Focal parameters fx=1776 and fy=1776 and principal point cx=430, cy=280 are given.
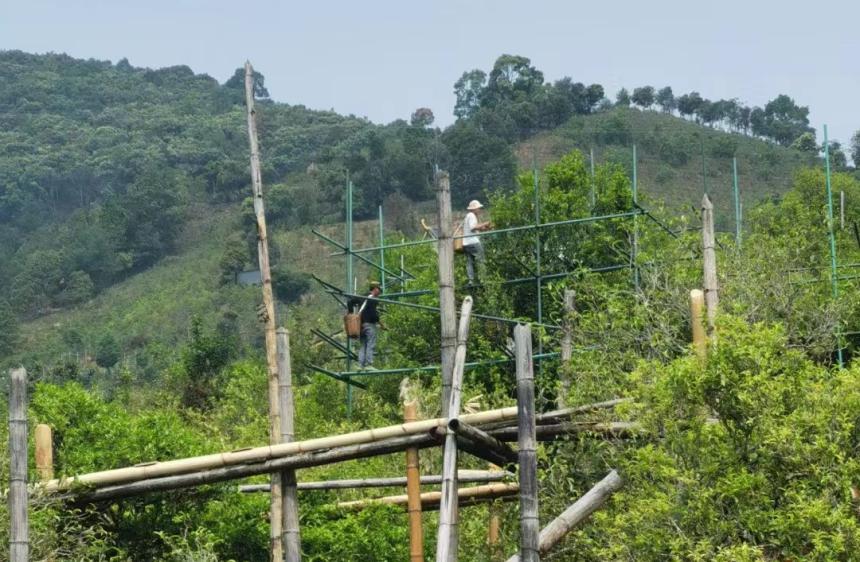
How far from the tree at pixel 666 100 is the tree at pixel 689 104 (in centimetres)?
47

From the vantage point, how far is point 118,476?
13.6m

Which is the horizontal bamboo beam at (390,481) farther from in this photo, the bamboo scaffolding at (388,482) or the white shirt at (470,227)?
the white shirt at (470,227)

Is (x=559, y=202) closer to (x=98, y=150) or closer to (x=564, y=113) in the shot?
(x=564, y=113)

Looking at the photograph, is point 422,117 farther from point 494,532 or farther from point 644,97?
point 494,532

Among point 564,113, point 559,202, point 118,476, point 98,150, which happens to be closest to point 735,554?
point 118,476

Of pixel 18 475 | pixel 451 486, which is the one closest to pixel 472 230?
pixel 451 486

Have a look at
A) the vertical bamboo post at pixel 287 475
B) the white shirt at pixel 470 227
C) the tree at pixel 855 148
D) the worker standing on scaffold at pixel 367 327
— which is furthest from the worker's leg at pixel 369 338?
the tree at pixel 855 148

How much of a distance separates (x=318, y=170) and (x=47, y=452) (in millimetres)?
60192

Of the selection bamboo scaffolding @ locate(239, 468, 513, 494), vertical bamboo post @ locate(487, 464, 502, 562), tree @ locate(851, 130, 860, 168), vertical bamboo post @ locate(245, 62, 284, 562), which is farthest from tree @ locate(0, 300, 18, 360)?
vertical bamboo post @ locate(245, 62, 284, 562)

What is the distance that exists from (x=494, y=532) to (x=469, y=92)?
57952 millimetres

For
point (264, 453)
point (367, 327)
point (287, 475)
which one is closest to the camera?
point (264, 453)

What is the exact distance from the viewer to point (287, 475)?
43.7ft

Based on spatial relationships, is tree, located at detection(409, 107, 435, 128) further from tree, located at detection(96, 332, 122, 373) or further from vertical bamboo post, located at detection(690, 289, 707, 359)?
vertical bamboo post, located at detection(690, 289, 707, 359)

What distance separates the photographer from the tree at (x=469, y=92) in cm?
7243
